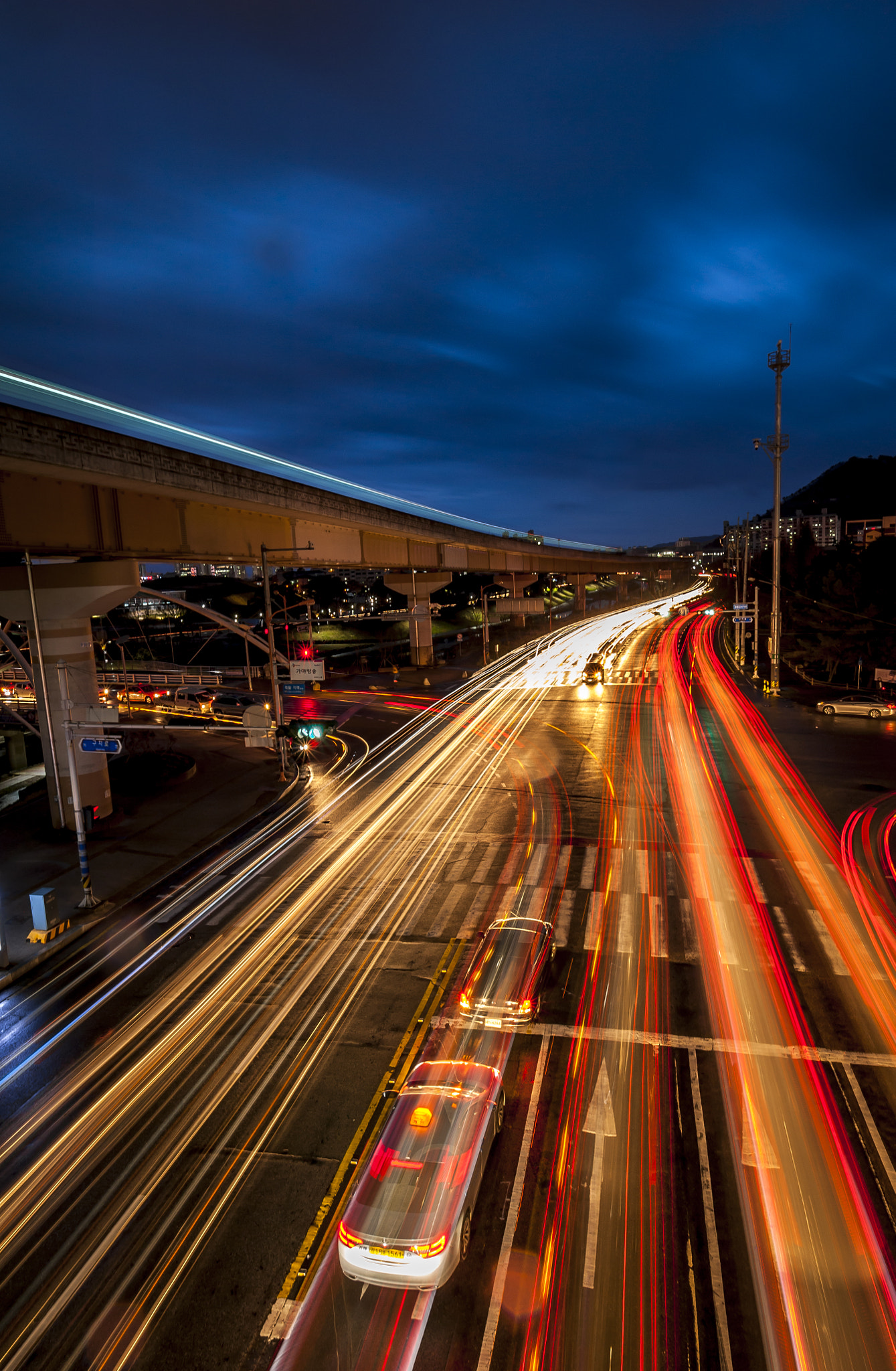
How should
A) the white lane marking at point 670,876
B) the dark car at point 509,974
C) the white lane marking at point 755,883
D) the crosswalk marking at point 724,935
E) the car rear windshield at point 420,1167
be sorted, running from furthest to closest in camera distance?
the white lane marking at point 670,876, the white lane marking at point 755,883, the crosswalk marking at point 724,935, the dark car at point 509,974, the car rear windshield at point 420,1167

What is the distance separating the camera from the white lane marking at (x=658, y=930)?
1274 cm

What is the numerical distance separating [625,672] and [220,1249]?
1732 inches

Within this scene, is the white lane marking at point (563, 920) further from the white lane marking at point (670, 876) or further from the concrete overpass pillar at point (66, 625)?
the concrete overpass pillar at point (66, 625)

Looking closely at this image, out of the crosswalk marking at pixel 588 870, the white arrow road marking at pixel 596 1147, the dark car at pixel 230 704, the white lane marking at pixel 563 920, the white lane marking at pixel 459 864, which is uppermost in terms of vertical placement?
the dark car at pixel 230 704

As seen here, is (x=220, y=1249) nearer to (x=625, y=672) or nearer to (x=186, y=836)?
(x=186, y=836)

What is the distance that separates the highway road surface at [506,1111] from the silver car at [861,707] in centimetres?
1528

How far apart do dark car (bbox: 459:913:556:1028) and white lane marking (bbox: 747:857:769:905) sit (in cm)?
517

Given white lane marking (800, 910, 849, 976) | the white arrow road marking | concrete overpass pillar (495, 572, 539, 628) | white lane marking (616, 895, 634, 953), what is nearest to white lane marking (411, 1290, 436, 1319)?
the white arrow road marking

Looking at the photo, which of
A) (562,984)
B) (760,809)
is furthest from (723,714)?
(562,984)

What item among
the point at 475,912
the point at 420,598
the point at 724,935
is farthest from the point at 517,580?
the point at 724,935

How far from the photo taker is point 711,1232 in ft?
23.7

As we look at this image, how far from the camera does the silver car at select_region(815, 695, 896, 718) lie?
32156mm

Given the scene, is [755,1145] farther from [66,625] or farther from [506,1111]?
[66,625]

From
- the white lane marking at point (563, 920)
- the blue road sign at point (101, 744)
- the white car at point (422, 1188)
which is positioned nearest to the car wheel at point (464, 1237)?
the white car at point (422, 1188)
